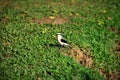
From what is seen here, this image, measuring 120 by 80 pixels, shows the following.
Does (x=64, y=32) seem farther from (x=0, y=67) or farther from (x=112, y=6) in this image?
(x=112, y=6)

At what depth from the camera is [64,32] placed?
659 centimetres

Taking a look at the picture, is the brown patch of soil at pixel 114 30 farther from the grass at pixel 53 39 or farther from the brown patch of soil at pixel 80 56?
the brown patch of soil at pixel 80 56

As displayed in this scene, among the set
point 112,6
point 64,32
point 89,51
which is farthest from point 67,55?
point 112,6

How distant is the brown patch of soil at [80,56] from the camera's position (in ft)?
18.2

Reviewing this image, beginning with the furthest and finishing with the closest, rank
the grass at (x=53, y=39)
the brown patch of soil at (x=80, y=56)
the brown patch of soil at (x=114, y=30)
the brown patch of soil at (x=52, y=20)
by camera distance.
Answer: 1. the brown patch of soil at (x=52, y=20)
2. the brown patch of soil at (x=114, y=30)
3. the brown patch of soil at (x=80, y=56)
4. the grass at (x=53, y=39)

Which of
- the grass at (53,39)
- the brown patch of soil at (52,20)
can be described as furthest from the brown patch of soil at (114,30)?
the brown patch of soil at (52,20)

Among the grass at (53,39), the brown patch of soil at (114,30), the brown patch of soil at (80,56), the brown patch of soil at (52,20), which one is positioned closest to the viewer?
the grass at (53,39)

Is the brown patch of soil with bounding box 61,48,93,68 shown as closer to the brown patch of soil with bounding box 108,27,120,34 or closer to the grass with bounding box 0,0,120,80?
the grass with bounding box 0,0,120,80

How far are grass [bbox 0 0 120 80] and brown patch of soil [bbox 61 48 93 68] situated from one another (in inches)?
5.5

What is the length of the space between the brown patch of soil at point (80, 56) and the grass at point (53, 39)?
14 cm

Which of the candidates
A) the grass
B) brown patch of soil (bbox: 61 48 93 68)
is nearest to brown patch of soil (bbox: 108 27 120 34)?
the grass

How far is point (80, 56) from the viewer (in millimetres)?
5664

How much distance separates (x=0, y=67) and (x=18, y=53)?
715 millimetres

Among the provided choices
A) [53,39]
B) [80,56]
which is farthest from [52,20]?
[80,56]
